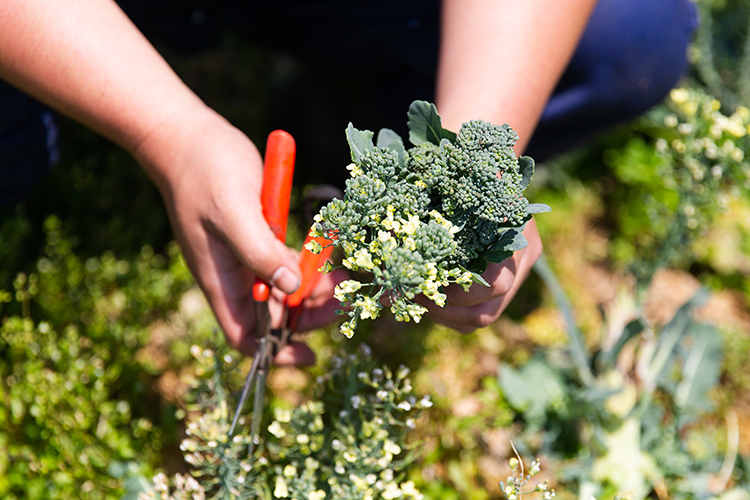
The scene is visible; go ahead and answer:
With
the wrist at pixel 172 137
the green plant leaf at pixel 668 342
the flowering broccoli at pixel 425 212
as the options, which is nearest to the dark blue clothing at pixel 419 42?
the wrist at pixel 172 137

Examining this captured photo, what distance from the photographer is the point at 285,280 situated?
1.10 metres

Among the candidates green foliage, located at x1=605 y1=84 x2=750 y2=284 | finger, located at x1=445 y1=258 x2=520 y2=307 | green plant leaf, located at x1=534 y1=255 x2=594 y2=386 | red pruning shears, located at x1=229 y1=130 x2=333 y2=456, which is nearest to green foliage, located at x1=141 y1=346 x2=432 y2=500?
red pruning shears, located at x1=229 y1=130 x2=333 y2=456

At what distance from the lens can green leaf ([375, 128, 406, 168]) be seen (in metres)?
0.88

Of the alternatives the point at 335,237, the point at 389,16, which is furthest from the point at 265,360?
the point at 389,16

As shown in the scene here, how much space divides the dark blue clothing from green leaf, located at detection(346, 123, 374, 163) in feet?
3.35

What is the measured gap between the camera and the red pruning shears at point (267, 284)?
43.7 inches

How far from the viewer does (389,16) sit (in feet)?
5.85

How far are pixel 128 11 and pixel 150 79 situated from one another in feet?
1.94

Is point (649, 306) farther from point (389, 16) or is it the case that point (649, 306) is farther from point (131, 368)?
point (131, 368)

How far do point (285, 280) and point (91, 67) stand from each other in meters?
0.59

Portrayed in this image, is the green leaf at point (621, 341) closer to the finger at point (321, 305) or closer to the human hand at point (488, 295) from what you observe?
the human hand at point (488, 295)

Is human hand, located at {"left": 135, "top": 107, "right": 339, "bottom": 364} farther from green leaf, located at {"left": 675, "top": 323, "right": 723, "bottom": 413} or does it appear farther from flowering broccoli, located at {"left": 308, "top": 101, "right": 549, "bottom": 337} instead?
green leaf, located at {"left": 675, "top": 323, "right": 723, "bottom": 413}

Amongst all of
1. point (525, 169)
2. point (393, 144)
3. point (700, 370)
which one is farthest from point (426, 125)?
point (700, 370)

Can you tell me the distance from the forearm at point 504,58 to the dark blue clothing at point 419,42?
0.50 meters
